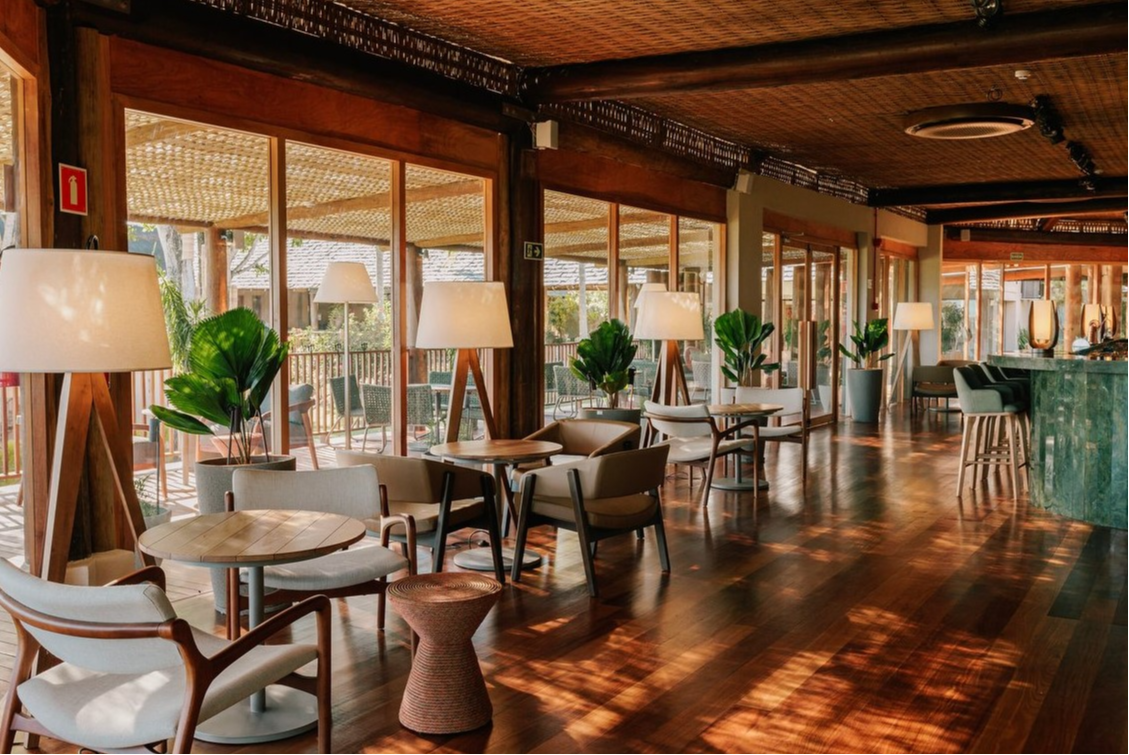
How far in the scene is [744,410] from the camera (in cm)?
732

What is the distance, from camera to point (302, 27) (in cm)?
531

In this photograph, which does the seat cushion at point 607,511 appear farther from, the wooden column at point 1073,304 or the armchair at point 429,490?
the wooden column at point 1073,304

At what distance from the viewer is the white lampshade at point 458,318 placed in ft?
17.3

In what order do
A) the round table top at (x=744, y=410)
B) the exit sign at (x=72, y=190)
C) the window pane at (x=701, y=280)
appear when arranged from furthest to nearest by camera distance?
the window pane at (x=701, y=280) → the round table top at (x=744, y=410) → the exit sign at (x=72, y=190)

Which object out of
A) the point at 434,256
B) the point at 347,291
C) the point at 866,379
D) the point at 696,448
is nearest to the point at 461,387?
the point at 347,291

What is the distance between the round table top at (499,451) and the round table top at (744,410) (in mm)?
1899

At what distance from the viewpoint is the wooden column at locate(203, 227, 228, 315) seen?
16.8 feet

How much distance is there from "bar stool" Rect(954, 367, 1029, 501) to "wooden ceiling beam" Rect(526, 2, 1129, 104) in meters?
2.57

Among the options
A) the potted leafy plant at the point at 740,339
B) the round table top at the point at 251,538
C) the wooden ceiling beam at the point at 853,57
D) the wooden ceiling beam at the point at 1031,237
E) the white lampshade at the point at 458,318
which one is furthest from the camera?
the wooden ceiling beam at the point at 1031,237

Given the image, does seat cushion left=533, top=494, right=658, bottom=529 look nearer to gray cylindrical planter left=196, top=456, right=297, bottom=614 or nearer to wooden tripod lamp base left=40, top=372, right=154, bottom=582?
gray cylindrical planter left=196, top=456, right=297, bottom=614

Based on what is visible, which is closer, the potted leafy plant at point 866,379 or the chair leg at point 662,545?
the chair leg at point 662,545

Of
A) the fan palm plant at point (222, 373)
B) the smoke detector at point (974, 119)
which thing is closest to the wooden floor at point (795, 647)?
the fan palm plant at point (222, 373)

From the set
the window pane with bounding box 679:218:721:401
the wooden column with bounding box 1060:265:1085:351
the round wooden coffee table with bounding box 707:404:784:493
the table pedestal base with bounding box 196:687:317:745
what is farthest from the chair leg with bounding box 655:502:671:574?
the wooden column with bounding box 1060:265:1085:351

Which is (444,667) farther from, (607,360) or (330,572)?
(607,360)
